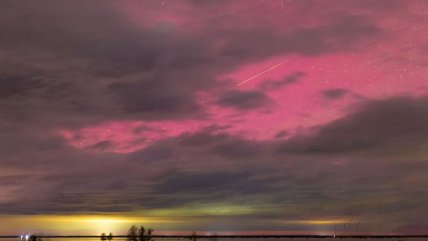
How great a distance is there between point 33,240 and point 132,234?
94.6 ft

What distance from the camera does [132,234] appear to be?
373 ft

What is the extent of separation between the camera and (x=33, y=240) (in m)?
127

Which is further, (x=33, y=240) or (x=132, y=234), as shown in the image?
(x=33, y=240)
